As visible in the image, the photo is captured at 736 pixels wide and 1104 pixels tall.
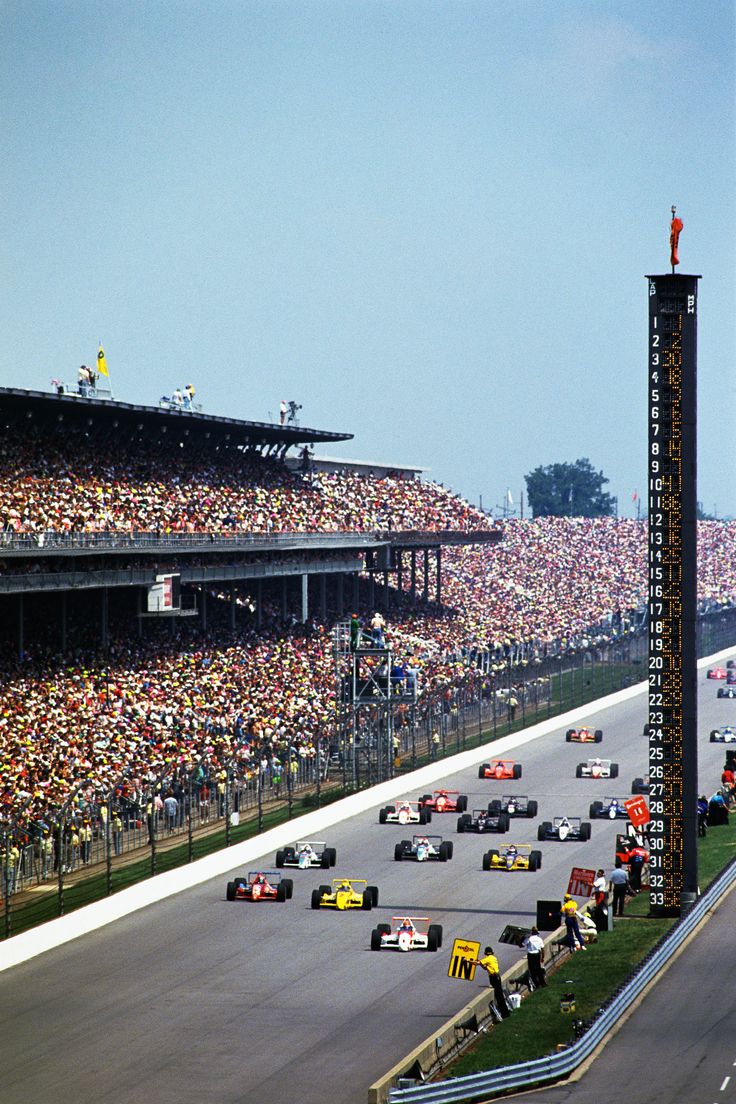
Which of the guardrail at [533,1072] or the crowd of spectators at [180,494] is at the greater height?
the crowd of spectators at [180,494]

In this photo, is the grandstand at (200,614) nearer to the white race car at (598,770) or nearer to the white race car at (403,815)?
the white race car at (403,815)

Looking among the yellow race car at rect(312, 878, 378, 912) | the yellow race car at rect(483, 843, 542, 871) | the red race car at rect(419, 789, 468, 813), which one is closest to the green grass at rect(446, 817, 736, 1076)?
the yellow race car at rect(483, 843, 542, 871)

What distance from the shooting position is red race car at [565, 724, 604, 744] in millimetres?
65562

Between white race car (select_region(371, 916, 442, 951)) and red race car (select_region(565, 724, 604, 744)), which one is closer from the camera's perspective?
white race car (select_region(371, 916, 442, 951))

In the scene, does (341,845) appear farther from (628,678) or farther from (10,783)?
(628,678)

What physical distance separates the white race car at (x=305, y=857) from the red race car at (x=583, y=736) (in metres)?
23.9

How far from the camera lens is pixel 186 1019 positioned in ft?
97.7

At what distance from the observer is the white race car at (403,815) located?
161ft

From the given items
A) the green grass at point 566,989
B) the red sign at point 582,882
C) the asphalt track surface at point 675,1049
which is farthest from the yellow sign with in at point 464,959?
the red sign at point 582,882

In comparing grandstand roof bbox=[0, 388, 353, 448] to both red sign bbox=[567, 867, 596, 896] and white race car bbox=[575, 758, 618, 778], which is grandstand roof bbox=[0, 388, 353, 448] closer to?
white race car bbox=[575, 758, 618, 778]

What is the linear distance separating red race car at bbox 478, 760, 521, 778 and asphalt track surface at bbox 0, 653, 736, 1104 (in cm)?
1080

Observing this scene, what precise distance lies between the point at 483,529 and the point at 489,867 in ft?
171

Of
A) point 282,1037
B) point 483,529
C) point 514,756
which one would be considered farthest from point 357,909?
point 483,529

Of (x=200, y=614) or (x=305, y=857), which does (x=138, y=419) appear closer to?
(x=200, y=614)
